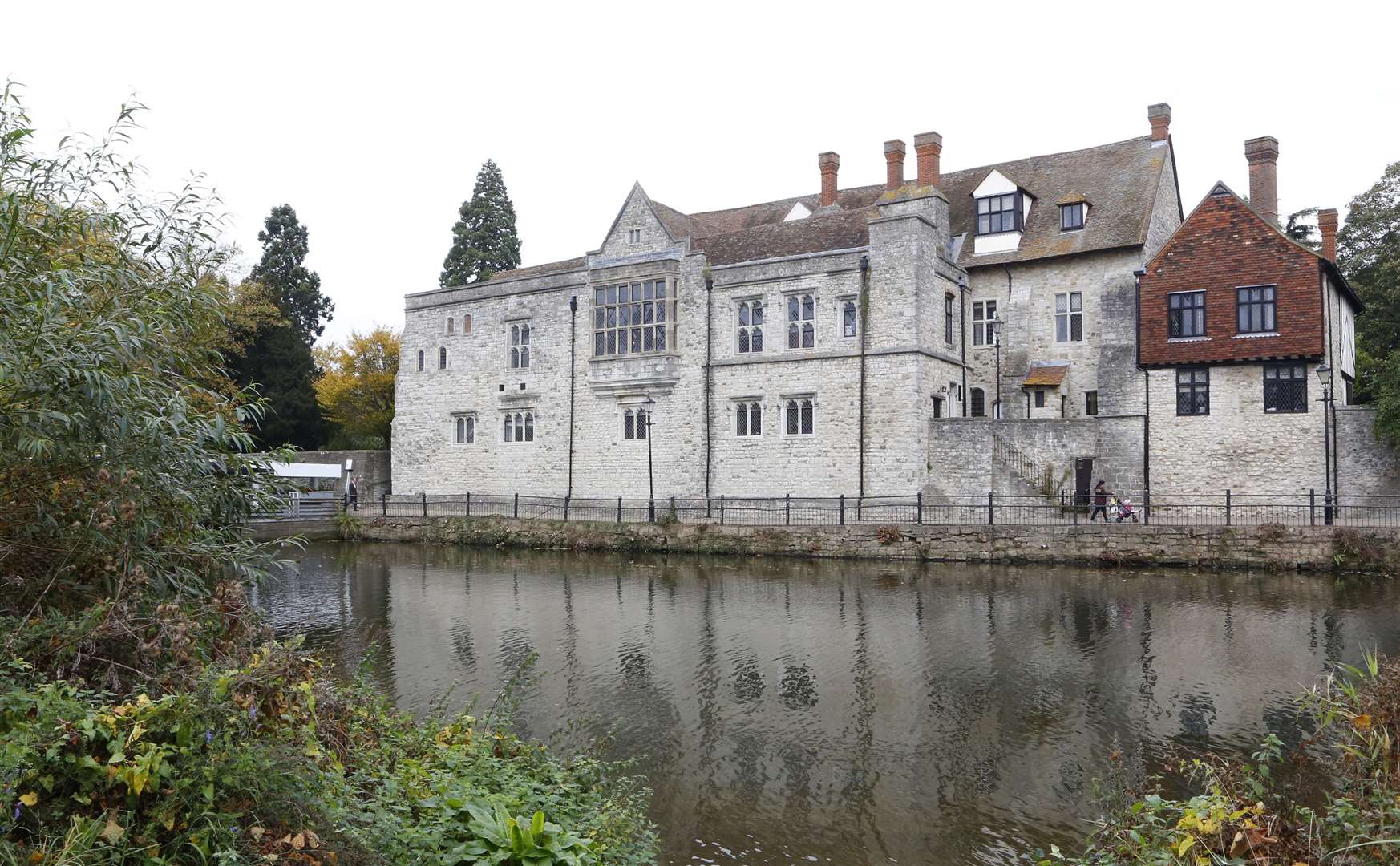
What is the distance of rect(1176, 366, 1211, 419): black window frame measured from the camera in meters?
25.6

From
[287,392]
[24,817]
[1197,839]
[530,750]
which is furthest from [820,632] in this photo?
[287,392]

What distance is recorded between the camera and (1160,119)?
3009 centimetres

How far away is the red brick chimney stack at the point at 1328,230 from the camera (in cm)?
2573

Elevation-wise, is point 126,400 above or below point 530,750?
above

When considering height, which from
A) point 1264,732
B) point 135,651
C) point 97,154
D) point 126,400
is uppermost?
point 97,154

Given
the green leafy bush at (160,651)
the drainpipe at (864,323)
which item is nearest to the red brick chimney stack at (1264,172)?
the drainpipe at (864,323)

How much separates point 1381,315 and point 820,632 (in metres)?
30.2

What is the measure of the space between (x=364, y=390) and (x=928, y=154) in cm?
2839

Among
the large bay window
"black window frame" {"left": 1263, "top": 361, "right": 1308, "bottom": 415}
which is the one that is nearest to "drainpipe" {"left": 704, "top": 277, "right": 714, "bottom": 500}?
the large bay window

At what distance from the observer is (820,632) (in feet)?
48.5

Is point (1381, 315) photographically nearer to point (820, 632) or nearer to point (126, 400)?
point (820, 632)

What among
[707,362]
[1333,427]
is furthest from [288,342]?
[1333,427]

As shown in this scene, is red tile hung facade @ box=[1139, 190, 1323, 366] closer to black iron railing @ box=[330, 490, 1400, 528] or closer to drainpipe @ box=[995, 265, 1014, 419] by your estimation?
black iron railing @ box=[330, 490, 1400, 528]

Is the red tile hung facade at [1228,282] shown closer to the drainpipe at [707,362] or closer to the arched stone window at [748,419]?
the arched stone window at [748,419]
